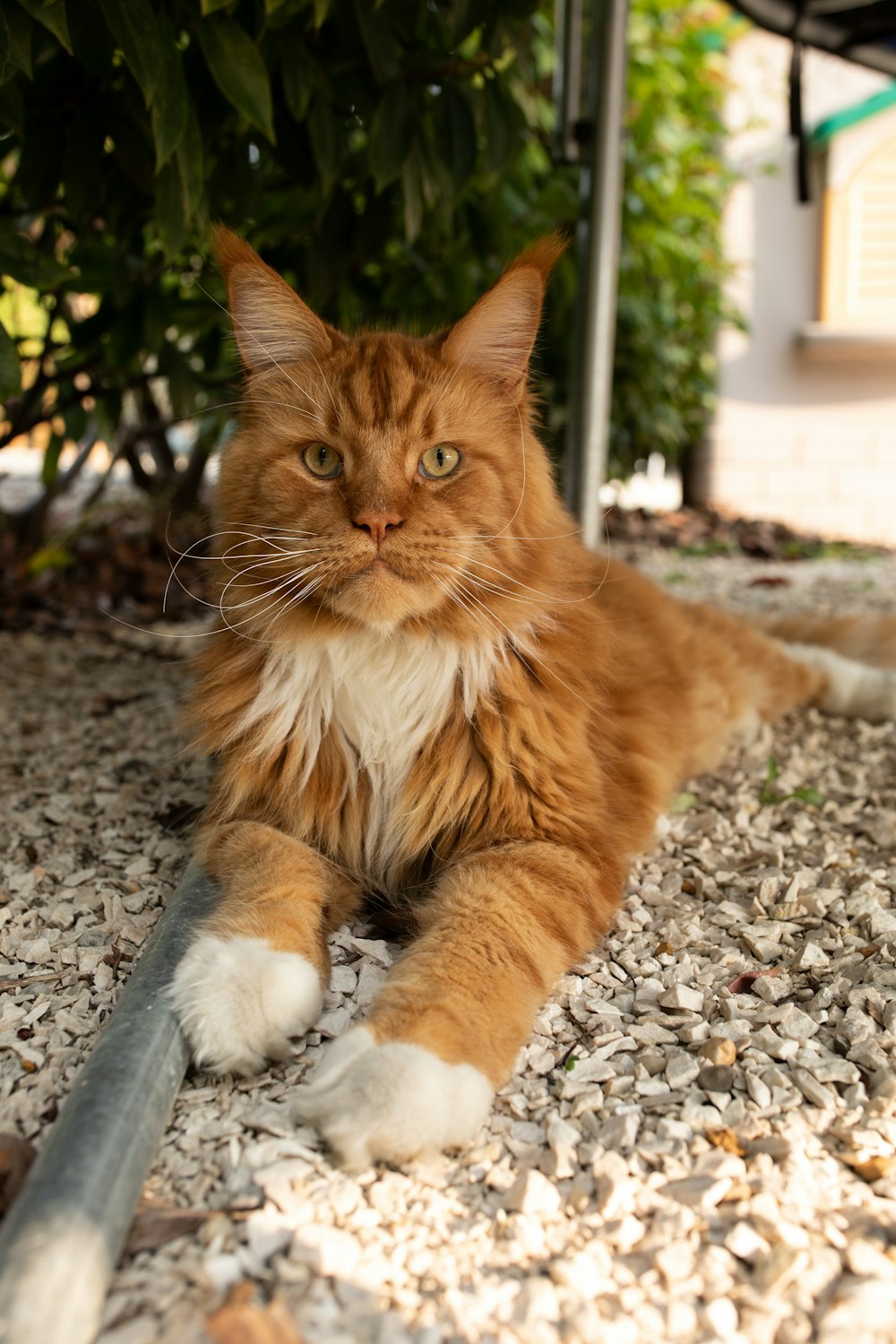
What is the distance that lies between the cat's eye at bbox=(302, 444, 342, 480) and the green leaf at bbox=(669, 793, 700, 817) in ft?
3.71

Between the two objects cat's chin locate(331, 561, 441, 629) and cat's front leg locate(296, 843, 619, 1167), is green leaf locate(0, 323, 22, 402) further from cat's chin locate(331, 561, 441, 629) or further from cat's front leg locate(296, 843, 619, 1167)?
cat's front leg locate(296, 843, 619, 1167)

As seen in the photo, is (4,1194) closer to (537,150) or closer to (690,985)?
(690,985)

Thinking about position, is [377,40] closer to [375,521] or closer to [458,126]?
[458,126]

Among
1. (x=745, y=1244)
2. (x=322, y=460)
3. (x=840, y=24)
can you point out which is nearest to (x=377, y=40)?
(x=322, y=460)

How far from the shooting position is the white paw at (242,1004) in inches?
57.2

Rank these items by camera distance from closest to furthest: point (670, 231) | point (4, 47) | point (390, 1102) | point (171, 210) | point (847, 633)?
1. point (390, 1102)
2. point (4, 47)
3. point (171, 210)
4. point (847, 633)
5. point (670, 231)

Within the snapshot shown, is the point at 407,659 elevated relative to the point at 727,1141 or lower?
elevated

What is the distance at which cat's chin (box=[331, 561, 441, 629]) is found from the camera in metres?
1.73

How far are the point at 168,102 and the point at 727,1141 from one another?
1858mm

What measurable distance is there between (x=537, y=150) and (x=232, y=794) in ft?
15.6

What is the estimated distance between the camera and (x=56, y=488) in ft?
16.2

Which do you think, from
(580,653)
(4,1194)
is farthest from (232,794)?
(4,1194)

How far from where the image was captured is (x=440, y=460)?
1880 millimetres

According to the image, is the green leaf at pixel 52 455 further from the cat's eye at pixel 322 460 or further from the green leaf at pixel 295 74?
the cat's eye at pixel 322 460
